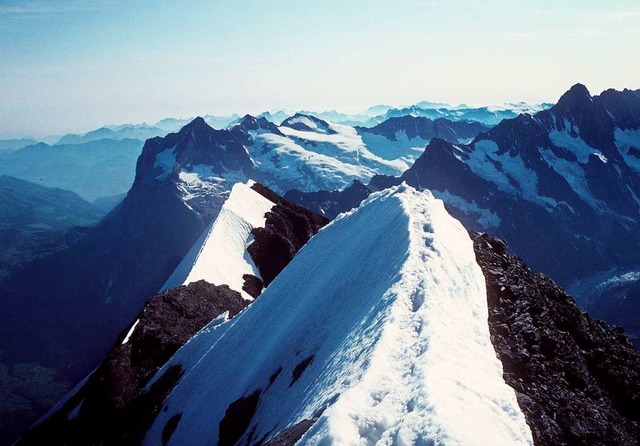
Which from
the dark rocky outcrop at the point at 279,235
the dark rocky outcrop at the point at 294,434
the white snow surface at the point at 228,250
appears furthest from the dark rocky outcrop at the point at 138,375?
the dark rocky outcrop at the point at 294,434

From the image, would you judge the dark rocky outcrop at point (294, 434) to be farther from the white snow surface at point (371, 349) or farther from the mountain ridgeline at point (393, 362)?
the white snow surface at point (371, 349)

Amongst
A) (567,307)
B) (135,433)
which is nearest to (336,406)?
(567,307)

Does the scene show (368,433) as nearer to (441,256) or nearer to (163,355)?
(441,256)

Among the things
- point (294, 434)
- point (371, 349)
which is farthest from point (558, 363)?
point (294, 434)

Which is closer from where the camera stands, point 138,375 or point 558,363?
point 558,363

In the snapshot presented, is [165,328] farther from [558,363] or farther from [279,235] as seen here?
[558,363]
